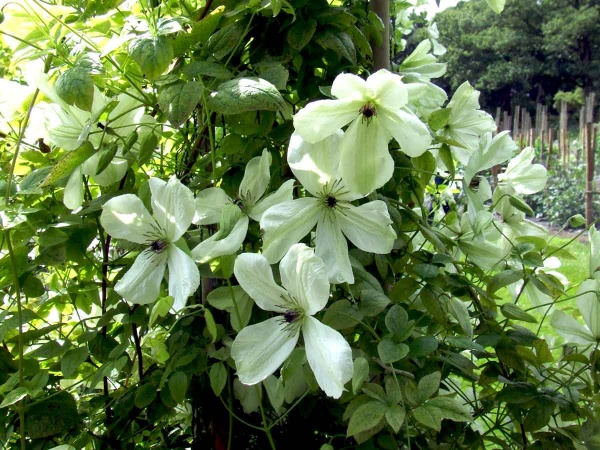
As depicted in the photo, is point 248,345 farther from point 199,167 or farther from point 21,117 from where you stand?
point 21,117

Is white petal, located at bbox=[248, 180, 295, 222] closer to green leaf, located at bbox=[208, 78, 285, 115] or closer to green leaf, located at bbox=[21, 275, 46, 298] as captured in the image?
green leaf, located at bbox=[208, 78, 285, 115]

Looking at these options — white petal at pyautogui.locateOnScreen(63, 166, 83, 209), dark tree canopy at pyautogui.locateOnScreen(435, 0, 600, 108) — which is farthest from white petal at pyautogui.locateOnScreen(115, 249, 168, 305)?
dark tree canopy at pyautogui.locateOnScreen(435, 0, 600, 108)

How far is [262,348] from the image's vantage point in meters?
0.58

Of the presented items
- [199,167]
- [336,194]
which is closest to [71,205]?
[199,167]

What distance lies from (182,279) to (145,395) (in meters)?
0.20

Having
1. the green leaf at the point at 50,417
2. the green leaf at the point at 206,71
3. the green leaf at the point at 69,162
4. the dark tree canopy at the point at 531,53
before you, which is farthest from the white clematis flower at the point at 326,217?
the dark tree canopy at the point at 531,53

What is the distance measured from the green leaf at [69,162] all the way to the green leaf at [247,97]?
150mm

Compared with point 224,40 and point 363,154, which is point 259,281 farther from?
point 224,40

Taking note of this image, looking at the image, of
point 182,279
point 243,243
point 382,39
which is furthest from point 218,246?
point 382,39

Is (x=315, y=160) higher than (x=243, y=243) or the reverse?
higher

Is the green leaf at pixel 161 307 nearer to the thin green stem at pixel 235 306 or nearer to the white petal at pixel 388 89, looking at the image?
the thin green stem at pixel 235 306

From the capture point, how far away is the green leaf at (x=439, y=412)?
1.93ft

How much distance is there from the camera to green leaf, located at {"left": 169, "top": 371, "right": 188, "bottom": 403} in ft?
2.12

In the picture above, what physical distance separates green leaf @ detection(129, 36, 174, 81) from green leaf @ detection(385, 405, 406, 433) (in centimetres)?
35
